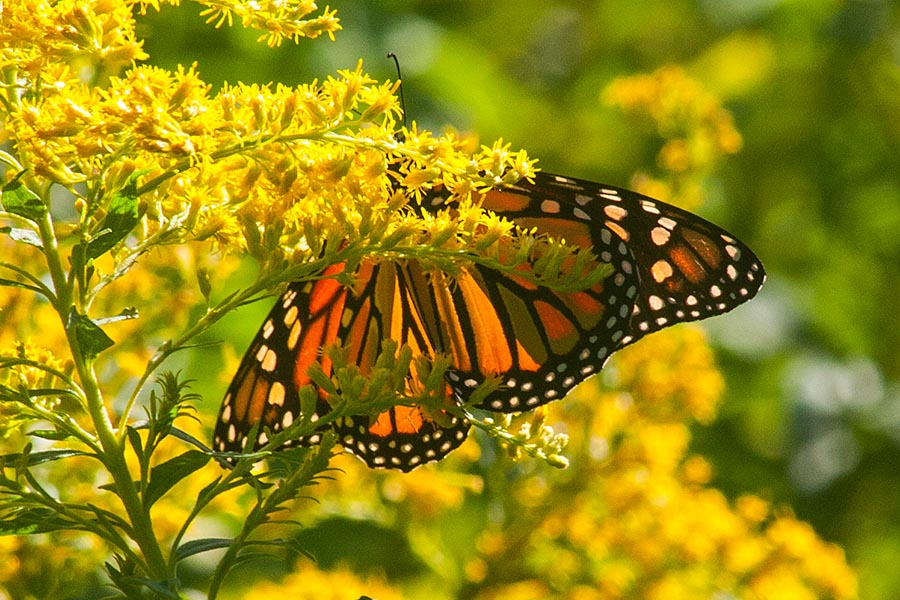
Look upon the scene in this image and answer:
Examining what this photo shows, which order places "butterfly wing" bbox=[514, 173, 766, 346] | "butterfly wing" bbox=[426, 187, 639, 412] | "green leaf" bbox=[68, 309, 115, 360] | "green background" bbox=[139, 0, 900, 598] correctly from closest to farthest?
1. "green leaf" bbox=[68, 309, 115, 360]
2. "butterfly wing" bbox=[426, 187, 639, 412]
3. "butterfly wing" bbox=[514, 173, 766, 346]
4. "green background" bbox=[139, 0, 900, 598]

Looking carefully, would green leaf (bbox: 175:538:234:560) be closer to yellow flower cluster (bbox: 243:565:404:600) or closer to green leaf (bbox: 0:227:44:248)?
green leaf (bbox: 0:227:44:248)

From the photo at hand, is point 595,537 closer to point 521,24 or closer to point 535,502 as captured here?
point 535,502

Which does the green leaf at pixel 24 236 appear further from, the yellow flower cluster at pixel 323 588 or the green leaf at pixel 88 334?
the yellow flower cluster at pixel 323 588

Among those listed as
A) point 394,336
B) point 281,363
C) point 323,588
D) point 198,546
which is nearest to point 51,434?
point 198,546

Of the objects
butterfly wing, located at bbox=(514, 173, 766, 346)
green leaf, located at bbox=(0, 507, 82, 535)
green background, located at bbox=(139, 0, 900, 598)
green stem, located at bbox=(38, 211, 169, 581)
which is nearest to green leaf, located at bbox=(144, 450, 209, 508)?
green stem, located at bbox=(38, 211, 169, 581)

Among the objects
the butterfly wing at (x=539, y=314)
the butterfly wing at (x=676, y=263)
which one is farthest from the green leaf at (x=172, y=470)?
the butterfly wing at (x=676, y=263)

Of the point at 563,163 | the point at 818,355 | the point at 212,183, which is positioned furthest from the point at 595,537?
the point at 563,163
